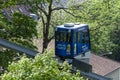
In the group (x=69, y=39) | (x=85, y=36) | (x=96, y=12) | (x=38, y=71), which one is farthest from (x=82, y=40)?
(x=38, y=71)

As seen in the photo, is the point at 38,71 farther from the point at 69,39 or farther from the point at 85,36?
the point at 85,36

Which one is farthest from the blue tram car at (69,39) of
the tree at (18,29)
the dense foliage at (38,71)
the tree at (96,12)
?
the dense foliage at (38,71)

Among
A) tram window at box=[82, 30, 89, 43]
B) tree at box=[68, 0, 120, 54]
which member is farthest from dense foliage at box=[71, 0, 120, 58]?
tram window at box=[82, 30, 89, 43]

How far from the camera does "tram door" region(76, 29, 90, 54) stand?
17.6m

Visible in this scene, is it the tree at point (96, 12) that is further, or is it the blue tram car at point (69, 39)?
the tree at point (96, 12)

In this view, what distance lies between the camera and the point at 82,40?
1806 cm

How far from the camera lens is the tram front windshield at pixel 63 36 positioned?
55.6 feet

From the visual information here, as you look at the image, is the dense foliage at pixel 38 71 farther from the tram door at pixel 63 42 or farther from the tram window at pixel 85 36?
the tram window at pixel 85 36

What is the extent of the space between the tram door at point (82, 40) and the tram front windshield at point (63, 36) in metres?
0.63

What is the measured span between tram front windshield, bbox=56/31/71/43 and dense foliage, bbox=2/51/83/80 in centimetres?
1074

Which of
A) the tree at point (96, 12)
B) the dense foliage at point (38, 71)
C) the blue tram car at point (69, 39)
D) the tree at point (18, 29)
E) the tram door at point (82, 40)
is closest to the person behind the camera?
the dense foliage at point (38, 71)

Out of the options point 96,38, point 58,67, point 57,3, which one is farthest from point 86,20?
point 58,67

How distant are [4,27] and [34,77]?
810 centimetres

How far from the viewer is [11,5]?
47.2 ft
